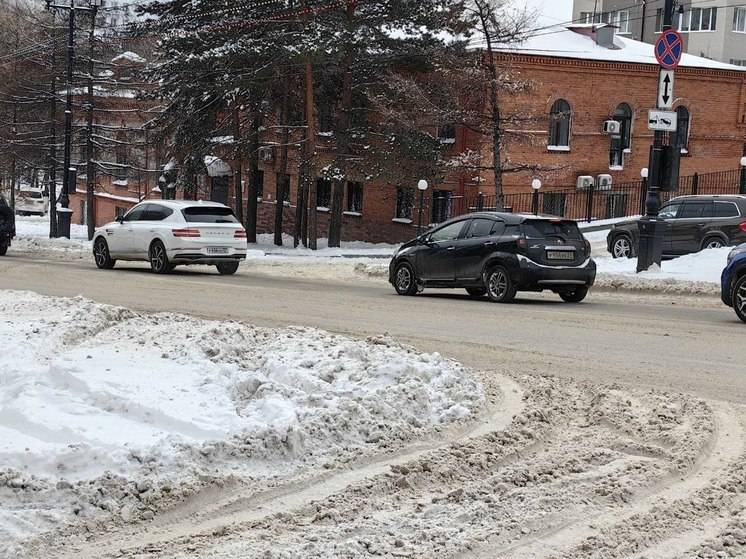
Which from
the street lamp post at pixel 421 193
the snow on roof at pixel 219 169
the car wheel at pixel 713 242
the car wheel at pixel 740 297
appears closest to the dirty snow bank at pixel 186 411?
the car wheel at pixel 740 297

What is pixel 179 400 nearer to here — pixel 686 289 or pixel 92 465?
pixel 92 465

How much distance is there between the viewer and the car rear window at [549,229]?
59.0 feet

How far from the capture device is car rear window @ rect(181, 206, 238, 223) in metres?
24.8

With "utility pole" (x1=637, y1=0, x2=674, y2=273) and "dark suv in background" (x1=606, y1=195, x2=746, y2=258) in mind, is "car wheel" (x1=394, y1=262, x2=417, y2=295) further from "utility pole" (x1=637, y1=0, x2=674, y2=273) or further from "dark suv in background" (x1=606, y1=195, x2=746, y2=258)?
"dark suv in background" (x1=606, y1=195, x2=746, y2=258)

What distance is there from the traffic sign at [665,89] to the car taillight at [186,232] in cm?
1008

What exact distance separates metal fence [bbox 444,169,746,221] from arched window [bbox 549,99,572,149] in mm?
1961

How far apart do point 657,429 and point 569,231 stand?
35.7ft

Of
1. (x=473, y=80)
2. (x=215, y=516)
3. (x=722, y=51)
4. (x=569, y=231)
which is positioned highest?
(x=722, y=51)

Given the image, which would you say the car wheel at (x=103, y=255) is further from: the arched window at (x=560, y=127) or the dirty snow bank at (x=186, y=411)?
the arched window at (x=560, y=127)

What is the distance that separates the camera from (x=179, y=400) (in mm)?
7410

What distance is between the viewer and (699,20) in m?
76.2

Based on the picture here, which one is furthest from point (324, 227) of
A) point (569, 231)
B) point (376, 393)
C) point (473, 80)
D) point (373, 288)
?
point (376, 393)

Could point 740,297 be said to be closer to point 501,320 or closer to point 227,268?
point 501,320

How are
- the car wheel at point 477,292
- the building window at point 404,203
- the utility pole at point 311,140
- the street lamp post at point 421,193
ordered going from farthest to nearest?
the building window at point 404,203, the utility pole at point 311,140, the street lamp post at point 421,193, the car wheel at point 477,292
